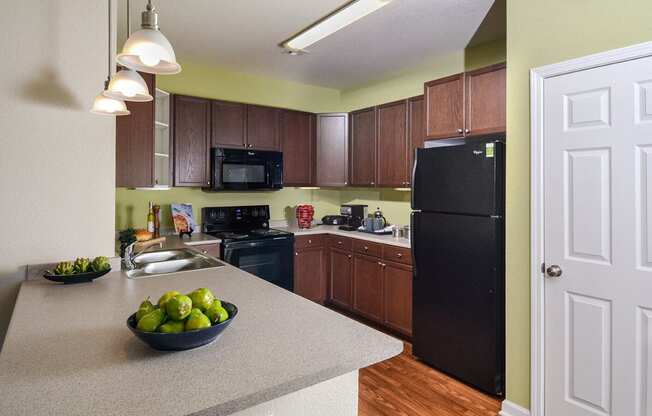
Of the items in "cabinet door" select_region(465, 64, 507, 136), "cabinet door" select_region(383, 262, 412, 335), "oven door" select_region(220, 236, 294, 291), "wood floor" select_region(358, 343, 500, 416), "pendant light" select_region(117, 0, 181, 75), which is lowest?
"wood floor" select_region(358, 343, 500, 416)

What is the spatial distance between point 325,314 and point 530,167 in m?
1.51

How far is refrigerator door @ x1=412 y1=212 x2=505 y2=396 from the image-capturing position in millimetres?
2453

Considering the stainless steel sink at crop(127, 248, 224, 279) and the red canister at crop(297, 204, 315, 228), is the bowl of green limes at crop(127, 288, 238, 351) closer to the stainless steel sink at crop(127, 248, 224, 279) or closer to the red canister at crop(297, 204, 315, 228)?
the stainless steel sink at crop(127, 248, 224, 279)

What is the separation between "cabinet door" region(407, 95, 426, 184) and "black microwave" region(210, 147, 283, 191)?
1.36 metres

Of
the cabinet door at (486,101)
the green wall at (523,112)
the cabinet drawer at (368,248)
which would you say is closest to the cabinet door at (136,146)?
the cabinet drawer at (368,248)

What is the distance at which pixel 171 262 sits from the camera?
242 cm

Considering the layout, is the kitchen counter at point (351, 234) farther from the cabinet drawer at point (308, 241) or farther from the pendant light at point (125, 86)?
the pendant light at point (125, 86)

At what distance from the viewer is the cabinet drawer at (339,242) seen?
3933 mm

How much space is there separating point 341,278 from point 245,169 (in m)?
1.50

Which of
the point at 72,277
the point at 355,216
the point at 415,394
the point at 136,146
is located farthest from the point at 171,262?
the point at 355,216

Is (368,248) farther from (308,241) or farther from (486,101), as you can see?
(486,101)

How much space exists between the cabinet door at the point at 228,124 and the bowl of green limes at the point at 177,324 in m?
2.87

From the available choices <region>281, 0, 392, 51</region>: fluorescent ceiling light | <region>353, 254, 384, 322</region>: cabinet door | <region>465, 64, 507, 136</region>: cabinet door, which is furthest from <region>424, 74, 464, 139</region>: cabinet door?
<region>353, 254, 384, 322</region>: cabinet door

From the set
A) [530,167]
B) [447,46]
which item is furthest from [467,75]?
[530,167]
